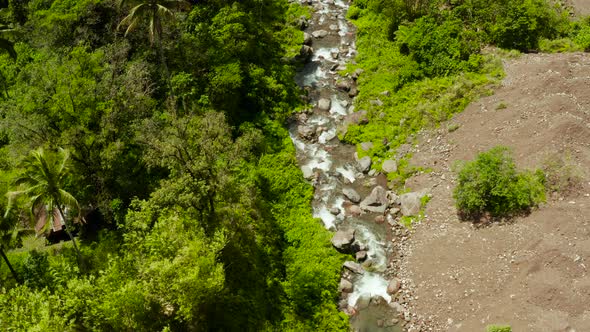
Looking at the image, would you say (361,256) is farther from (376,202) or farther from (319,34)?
(319,34)

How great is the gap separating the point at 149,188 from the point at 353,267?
18.0m

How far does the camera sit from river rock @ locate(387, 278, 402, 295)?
35500 mm

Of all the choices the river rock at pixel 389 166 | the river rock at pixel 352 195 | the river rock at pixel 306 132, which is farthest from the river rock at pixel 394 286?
the river rock at pixel 306 132

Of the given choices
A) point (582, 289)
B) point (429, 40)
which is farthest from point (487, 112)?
point (582, 289)

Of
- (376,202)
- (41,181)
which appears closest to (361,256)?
(376,202)

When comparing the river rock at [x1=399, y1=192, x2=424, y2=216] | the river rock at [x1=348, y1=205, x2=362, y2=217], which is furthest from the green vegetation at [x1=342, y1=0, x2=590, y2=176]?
the river rock at [x1=348, y1=205, x2=362, y2=217]

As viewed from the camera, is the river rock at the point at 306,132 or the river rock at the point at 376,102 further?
the river rock at the point at 376,102

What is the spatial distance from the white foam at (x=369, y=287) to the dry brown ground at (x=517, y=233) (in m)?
1.97

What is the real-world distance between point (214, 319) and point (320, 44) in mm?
41250

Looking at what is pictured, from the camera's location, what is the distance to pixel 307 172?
147ft

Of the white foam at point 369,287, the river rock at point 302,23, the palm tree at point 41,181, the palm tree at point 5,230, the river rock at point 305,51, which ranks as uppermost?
the palm tree at point 41,181

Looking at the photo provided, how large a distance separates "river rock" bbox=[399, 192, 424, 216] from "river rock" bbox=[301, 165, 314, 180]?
9077mm

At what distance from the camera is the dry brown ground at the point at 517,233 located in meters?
29.9

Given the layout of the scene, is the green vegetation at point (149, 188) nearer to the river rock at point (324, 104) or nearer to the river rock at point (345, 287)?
the river rock at point (345, 287)
